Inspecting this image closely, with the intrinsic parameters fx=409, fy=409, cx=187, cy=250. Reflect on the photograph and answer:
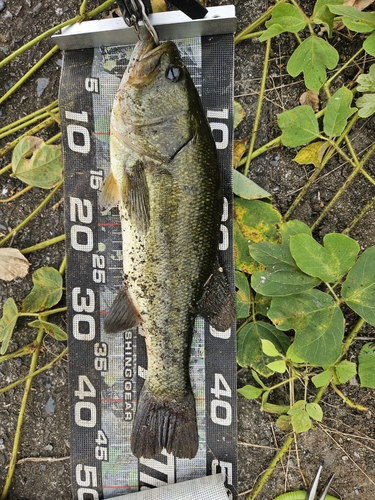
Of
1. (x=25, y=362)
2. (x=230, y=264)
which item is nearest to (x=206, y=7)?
(x=230, y=264)

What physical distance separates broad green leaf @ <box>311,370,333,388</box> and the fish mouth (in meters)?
1.64

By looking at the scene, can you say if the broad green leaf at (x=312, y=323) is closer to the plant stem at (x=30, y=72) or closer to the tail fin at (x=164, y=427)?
the tail fin at (x=164, y=427)

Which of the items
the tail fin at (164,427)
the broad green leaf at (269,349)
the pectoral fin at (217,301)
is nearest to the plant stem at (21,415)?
the tail fin at (164,427)

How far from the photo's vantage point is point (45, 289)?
2.21 metres

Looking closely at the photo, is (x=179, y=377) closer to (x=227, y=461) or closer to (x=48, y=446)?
(x=227, y=461)

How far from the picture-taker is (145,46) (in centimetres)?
186

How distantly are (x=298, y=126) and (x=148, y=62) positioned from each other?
31.7 inches

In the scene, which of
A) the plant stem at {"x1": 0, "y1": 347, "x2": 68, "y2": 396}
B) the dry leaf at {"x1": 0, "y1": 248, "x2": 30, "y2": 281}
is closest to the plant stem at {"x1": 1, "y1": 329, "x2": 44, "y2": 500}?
the plant stem at {"x1": 0, "y1": 347, "x2": 68, "y2": 396}

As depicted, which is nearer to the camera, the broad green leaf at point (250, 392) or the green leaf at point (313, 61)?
the green leaf at point (313, 61)

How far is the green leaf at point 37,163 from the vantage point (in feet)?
6.99

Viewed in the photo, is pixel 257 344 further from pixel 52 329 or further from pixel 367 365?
pixel 52 329

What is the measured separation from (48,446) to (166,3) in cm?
249

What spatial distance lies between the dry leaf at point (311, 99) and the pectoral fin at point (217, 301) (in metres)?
0.99

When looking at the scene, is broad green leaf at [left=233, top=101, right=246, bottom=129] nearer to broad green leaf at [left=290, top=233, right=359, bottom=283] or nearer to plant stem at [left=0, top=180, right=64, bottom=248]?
broad green leaf at [left=290, top=233, right=359, bottom=283]
